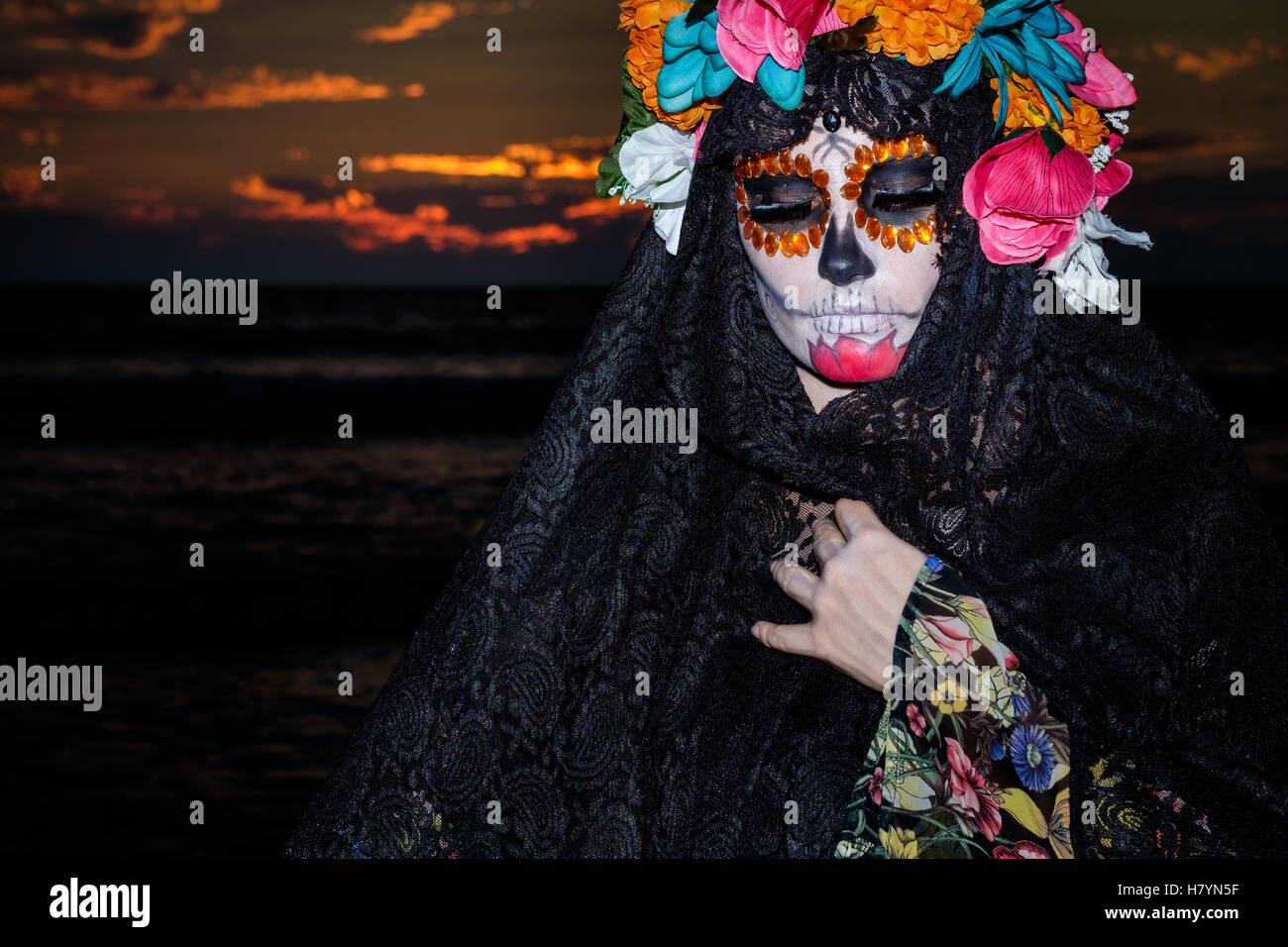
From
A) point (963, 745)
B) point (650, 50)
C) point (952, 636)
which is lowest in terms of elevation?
point (963, 745)

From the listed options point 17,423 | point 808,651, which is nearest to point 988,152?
point 808,651

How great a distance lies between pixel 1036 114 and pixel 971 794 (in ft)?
3.72

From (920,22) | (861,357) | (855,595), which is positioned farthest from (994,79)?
(855,595)

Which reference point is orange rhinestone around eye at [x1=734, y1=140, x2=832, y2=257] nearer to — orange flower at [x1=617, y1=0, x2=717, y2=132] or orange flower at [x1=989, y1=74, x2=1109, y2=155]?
orange flower at [x1=617, y1=0, x2=717, y2=132]

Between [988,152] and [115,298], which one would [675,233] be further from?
[115,298]

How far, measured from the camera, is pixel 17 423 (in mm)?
18391

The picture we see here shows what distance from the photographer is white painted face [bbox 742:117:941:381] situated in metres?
2.19

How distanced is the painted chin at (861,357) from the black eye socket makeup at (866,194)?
157 millimetres

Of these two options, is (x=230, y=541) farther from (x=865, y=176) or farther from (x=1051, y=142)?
(x=1051, y=142)

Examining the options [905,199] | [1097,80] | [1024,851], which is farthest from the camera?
[1097,80]

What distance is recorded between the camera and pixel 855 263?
7.18 ft

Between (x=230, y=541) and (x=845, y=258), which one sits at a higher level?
(x=845, y=258)

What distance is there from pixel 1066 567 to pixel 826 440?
0.44m
